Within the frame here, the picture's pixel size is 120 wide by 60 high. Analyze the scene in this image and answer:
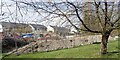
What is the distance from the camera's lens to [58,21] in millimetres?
6598

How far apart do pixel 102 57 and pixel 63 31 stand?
2.28 metres

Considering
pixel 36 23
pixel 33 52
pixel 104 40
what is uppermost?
pixel 36 23

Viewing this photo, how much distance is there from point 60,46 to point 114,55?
3.94m

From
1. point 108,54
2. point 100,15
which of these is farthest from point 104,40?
point 100,15

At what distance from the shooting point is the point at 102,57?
26.7ft

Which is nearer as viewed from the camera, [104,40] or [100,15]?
[100,15]

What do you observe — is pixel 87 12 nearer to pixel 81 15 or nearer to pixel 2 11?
pixel 81 15

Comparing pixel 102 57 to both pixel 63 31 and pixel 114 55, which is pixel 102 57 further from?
pixel 63 31

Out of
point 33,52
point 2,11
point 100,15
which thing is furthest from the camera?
point 33,52

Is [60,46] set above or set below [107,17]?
below

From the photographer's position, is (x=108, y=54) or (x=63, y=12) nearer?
(x=63, y=12)

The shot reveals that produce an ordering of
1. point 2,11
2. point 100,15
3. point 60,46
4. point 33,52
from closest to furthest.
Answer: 1. point 2,11
2. point 100,15
3. point 33,52
4. point 60,46

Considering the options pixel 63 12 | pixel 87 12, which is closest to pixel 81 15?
pixel 87 12

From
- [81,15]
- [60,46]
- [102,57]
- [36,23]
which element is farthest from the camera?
[60,46]
